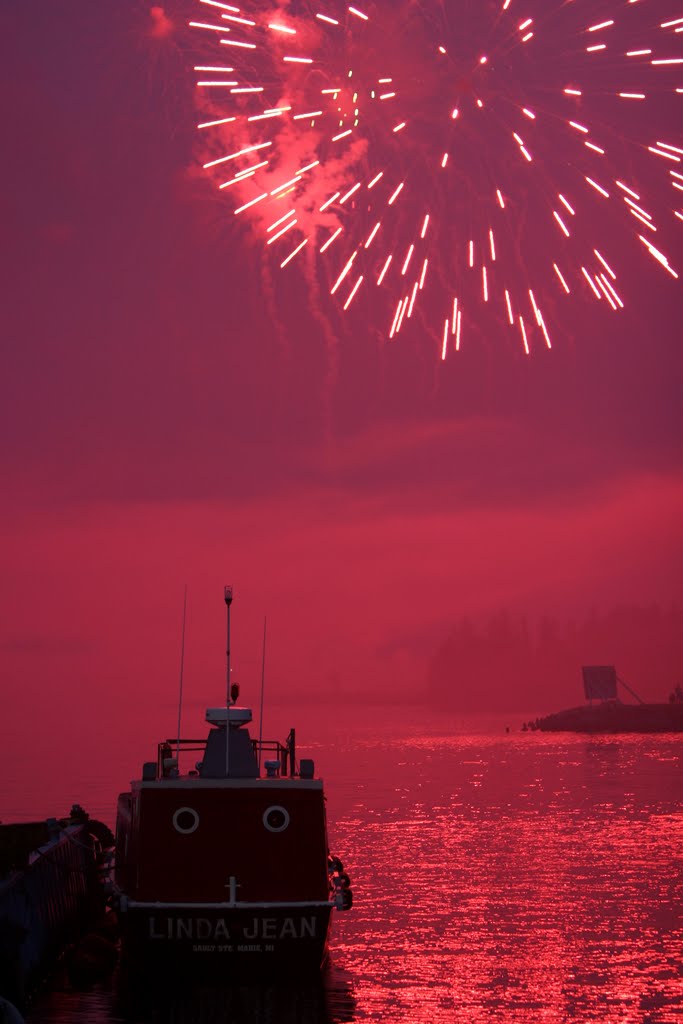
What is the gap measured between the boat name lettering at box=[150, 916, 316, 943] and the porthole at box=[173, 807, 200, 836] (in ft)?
7.37

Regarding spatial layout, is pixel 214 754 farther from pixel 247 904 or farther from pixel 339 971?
pixel 339 971

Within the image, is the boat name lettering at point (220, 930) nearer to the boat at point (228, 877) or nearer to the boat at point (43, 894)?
the boat at point (228, 877)

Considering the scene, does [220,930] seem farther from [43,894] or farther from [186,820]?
[43,894]

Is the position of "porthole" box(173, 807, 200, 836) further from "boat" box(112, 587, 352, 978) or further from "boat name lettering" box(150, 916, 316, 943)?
"boat name lettering" box(150, 916, 316, 943)

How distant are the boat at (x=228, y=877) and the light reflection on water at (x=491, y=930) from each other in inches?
61.8

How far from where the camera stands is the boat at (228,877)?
105ft

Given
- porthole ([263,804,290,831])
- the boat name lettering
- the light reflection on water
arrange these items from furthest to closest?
the light reflection on water → porthole ([263,804,290,831]) → the boat name lettering

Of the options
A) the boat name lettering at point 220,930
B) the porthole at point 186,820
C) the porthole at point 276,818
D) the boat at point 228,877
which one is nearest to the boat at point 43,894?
the boat at point 228,877

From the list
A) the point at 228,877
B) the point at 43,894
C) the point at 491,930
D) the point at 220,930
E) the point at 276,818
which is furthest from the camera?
the point at 491,930

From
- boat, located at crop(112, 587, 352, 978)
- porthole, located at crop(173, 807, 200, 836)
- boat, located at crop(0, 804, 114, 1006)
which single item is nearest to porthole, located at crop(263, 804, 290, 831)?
boat, located at crop(112, 587, 352, 978)

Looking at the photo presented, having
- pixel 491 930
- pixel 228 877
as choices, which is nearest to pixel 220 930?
pixel 228 877

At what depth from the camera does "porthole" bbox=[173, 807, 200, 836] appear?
33.1 meters

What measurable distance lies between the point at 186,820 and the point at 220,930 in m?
2.96

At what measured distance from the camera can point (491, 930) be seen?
46.0 metres
